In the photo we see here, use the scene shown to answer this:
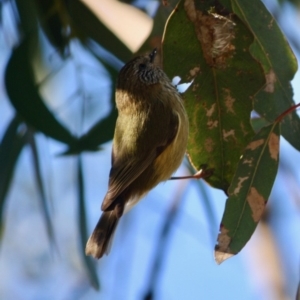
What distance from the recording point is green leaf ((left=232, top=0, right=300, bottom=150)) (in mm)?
1796

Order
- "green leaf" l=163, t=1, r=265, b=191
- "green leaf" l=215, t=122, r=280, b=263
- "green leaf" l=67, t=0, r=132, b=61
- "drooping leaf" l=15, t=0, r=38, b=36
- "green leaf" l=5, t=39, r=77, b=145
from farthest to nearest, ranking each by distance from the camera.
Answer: "green leaf" l=67, t=0, r=132, b=61
"drooping leaf" l=15, t=0, r=38, b=36
"green leaf" l=5, t=39, r=77, b=145
"green leaf" l=163, t=1, r=265, b=191
"green leaf" l=215, t=122, r=280, b=263

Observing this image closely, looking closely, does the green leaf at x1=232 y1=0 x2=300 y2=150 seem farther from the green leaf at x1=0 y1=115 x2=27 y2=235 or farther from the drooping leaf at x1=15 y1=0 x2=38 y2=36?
the green leaf at x1=0 y1=115 x2=27 y2=235

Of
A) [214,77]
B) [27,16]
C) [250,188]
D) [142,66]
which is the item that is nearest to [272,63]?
[214,77]

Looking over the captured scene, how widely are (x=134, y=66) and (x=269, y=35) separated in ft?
2.19

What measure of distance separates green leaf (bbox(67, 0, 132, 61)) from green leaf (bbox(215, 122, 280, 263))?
30.5 inches

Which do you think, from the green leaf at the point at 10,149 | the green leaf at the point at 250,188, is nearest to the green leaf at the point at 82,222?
the green leaf at the point at 10,149

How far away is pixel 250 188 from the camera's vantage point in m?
1.70

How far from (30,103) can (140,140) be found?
396 millimetres

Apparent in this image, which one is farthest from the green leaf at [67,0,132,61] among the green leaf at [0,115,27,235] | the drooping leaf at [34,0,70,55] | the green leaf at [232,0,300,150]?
the green leaf at [232,0,300,150]

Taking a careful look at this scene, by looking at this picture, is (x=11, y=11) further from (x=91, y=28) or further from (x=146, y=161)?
(x=146, y=161)

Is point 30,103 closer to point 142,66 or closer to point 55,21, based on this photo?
point 55,21

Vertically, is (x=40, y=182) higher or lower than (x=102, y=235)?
lower

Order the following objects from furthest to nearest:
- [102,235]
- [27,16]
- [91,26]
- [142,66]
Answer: [142,66] → [91,26] → [27,16] → [102,235]

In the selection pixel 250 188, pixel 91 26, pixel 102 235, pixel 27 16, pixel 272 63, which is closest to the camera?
pixel 250 188
